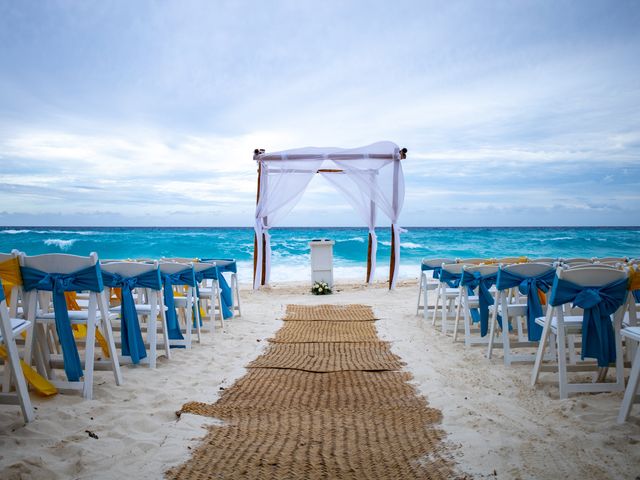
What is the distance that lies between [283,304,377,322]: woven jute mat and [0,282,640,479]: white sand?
6.73ft

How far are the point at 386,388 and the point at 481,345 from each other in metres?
1.80

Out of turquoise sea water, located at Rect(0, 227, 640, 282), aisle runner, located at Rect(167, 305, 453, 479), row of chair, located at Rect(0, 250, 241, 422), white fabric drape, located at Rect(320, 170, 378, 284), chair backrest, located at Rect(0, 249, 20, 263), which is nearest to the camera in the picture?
aisle runner, located at Rect(167, 305, 453, 479)

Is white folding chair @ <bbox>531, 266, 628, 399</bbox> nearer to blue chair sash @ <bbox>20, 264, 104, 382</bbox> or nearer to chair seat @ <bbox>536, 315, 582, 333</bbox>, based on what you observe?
chair seat @ <bbox>536, 315, 582, 333</bbox>

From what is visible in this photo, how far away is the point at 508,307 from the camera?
3746 mm

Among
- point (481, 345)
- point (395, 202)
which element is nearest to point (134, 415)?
point (481, 345)

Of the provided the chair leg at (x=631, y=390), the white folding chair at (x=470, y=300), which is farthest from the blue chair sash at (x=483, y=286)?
the chair leg at (x=631, y=390)

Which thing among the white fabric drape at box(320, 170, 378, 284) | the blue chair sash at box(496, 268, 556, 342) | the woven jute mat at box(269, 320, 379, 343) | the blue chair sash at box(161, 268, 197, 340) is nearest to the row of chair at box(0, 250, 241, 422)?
the blue chair sash at box(161, 268, 197, 340)

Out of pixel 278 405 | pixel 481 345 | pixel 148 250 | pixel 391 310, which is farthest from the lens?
pixel 148 250

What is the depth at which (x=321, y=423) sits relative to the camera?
240 centimetres

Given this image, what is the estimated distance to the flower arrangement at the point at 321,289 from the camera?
338 inches

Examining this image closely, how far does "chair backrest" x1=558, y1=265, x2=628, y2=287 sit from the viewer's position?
2732mm

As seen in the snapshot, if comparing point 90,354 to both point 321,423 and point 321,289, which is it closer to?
point 321,423

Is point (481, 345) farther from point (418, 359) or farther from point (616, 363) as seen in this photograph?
point (616, 363)

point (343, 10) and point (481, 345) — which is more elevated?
point (343, 10)
